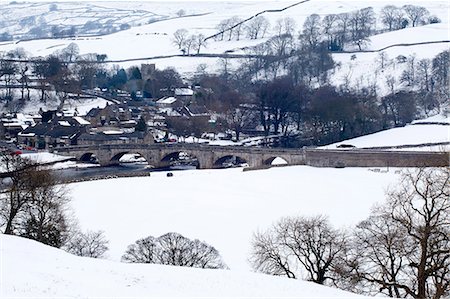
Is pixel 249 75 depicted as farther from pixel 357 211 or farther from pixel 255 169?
pixel 357 211

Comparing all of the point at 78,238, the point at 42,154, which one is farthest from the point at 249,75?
the point at 78,238

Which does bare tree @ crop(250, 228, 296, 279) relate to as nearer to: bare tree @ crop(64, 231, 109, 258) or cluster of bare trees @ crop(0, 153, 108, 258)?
bare tree @ crop(64, 231, 109, 258)

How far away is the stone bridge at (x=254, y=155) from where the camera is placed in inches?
1928

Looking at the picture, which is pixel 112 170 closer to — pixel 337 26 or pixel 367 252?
pixel 367 252

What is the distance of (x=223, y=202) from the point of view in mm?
36531

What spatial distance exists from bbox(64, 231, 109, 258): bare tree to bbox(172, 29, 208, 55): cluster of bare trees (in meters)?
91.0

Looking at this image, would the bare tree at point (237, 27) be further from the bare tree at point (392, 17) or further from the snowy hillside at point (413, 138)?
the snowy hillside at point (413, 138)

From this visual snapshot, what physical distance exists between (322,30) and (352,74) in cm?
2700

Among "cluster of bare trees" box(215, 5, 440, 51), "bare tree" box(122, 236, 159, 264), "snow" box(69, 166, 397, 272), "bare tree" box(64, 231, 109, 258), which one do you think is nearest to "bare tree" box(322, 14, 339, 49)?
"cluster of bare trees" box(215, 5, 440, 51)

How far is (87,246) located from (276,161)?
33.0 m

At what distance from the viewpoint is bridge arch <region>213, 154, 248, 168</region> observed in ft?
191

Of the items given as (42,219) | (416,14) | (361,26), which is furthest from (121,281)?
(416,14)

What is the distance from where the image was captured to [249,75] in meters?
98.6

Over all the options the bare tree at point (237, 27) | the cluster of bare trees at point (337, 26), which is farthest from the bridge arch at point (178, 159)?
the bare tree at point (237, 27)
